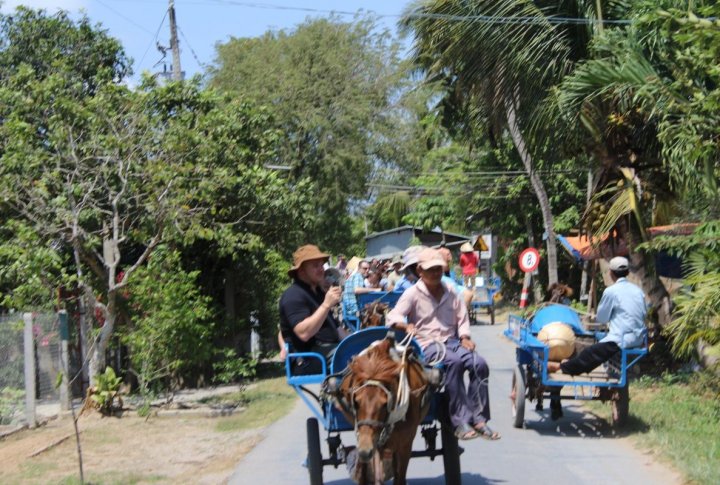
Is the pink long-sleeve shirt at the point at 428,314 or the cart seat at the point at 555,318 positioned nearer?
the pink long-sleeve shirt at the point at 428,314

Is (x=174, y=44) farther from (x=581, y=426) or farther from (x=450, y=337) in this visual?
(x=450, y=337)

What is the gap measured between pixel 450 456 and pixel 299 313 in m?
1.79

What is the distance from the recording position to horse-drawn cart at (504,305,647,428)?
38.0 ft

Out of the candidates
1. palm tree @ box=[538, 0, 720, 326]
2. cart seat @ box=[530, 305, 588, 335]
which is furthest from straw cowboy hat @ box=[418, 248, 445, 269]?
cart seat @ box=[530, 305, 588, 335]

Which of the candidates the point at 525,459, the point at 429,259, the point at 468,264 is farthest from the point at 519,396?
the point at 468,264

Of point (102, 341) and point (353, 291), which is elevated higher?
point (353, 291)

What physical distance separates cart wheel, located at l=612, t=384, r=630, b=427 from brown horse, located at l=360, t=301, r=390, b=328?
232 inches

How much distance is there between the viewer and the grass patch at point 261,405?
14205 mm

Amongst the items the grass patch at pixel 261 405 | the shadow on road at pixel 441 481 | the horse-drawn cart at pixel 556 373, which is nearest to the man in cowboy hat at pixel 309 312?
the shadow on road at pixel 441 481

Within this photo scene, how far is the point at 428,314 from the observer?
8531 millimetres

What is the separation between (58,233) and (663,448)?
9.59 metres

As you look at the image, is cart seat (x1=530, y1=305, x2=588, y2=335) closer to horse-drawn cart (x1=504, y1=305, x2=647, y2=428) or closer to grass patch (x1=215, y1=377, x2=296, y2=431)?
horse-drawn cart (x1=504, y1=305, x2=647, y2=428)

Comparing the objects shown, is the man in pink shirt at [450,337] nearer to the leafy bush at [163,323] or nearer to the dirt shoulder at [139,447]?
the dirt shoulder at [139,447]

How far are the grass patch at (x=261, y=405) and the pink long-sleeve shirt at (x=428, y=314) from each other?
601cm
